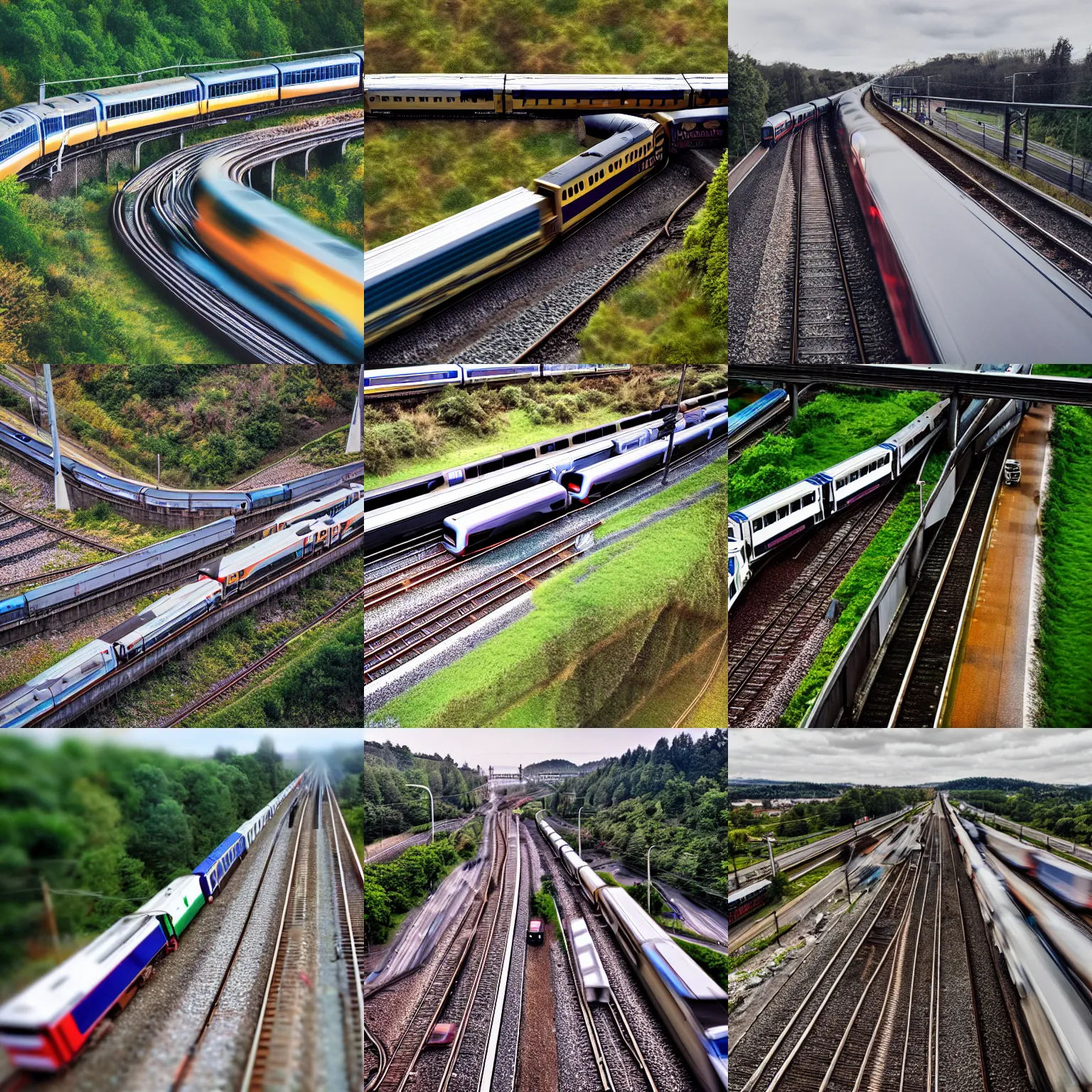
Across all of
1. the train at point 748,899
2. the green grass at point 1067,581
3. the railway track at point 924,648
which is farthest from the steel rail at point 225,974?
the green grass at point 1067,581

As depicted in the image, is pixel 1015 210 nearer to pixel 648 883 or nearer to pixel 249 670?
pixel 648 883

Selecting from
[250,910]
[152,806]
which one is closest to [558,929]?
[250,910]

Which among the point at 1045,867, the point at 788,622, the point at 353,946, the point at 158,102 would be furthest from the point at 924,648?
the point at 158,102

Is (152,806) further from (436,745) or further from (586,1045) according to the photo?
(586,1045)

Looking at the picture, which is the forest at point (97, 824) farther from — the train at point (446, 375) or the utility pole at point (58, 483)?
the train at point (446, 375)

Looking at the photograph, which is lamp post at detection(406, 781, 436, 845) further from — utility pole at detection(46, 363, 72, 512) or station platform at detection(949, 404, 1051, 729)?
station platform at detection(949, 404, 1051, 729)

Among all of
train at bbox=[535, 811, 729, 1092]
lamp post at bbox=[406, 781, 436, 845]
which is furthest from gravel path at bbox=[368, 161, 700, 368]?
train at bbox=[535, 811, 729, 1092]

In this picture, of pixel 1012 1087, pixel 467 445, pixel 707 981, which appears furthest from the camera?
pixel 467 445
